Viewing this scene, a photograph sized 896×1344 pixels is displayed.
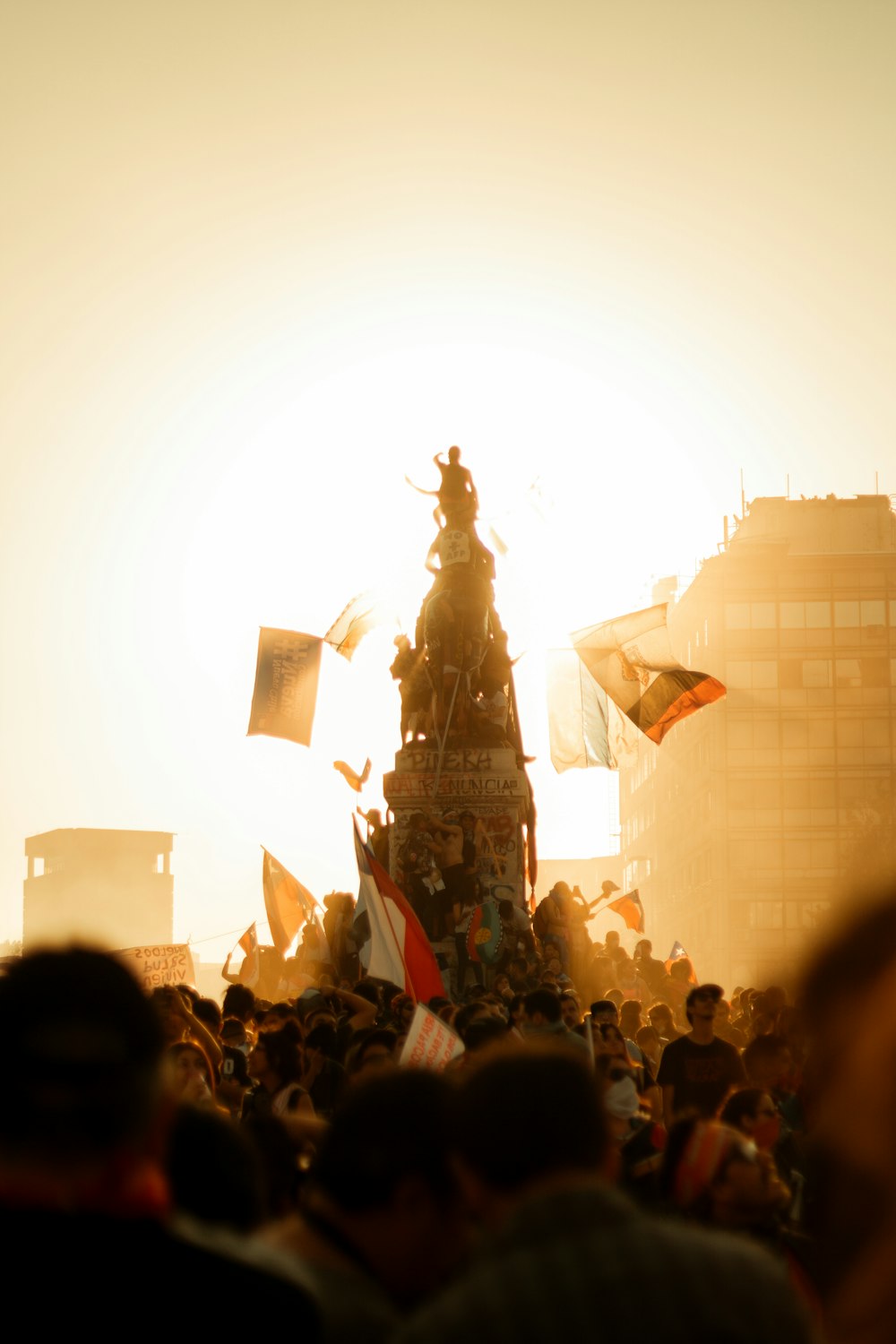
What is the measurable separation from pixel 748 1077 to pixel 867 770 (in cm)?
6395

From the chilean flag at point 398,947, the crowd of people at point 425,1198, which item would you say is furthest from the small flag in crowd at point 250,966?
the crowd of people at point 425,1198

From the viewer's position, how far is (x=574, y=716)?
3128 centimetres

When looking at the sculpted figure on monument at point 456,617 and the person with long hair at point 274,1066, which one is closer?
the person with long hair at point 274,1066

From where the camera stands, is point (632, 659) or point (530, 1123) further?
point (632, 659)

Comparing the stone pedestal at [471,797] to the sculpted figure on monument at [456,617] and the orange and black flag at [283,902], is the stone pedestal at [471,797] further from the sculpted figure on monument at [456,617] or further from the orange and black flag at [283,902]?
the orange and black flag at [283,902]

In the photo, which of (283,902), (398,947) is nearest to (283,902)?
(283,902)

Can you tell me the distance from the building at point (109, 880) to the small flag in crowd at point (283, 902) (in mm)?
119445

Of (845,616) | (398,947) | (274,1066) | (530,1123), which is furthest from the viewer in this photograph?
(845,616)

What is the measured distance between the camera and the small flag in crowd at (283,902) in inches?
1071

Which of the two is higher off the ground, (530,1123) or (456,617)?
(456,617)

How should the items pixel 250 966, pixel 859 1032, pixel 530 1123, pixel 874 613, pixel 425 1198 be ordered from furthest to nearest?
pixel 874 613 → pixel 250 966 → pixel 425 1198 → pixel 530 1123 → pixel 859 1032

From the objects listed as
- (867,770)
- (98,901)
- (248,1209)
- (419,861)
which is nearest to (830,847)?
(867,770)

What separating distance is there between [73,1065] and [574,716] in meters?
28.5

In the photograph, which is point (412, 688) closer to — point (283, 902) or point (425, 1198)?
point (283, 902)
